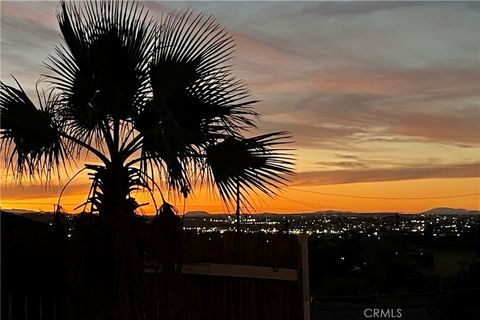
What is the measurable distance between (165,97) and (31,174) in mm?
1244

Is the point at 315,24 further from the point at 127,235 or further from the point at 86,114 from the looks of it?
the point at 127,235

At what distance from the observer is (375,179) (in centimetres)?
1972

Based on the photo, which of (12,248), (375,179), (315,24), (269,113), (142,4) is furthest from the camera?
(375,179)

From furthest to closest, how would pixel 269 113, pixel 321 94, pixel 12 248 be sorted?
pixel 321 94, pixel 269 113, pixel 12 248

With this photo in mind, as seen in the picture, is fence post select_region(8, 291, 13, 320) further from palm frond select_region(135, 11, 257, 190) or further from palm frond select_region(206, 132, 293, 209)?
palm frond select_region(206, 132, 293, 209)

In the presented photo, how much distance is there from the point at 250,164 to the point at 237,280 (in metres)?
0.93

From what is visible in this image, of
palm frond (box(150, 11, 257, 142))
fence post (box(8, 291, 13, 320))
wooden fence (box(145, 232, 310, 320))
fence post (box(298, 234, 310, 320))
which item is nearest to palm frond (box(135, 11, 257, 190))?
palm frond (box(150, 11, 257, 142))

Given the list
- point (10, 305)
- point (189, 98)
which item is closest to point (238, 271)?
point (189, 98)

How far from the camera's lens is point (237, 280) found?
509 cm

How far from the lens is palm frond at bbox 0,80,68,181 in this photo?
15.6 feet

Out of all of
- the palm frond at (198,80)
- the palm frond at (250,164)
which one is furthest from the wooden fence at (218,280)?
the palm frond at (198,80)

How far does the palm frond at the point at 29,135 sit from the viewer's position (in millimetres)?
4754

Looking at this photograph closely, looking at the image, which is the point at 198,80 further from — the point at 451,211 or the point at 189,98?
the point at 451,211

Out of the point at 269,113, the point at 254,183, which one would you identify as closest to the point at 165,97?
the point at 254,183
